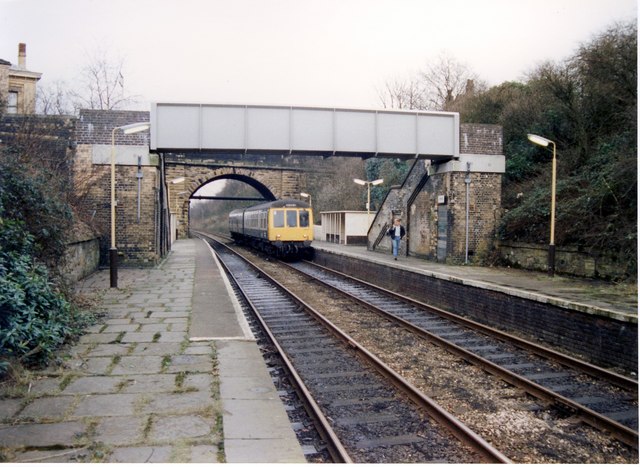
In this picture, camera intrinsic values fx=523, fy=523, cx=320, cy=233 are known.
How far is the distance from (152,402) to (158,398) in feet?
0.36

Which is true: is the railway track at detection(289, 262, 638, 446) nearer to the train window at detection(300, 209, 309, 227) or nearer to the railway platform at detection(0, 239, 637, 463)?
the railway platform at detection(0, 239, 637, 463)

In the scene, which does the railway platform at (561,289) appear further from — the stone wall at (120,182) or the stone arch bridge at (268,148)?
the stone wall at (120,182)

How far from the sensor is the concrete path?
11.7 feet

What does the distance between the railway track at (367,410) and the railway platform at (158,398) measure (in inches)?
20.4

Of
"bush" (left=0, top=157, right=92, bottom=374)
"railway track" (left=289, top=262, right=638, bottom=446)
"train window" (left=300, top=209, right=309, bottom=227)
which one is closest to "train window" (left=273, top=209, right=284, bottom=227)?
"train window" (left=300, top=209, right=309, bottom=227)

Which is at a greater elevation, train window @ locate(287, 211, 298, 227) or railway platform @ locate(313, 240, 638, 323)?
train window @ locate(287, 211, 298, 227)

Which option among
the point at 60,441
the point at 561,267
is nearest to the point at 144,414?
the point at 60,441

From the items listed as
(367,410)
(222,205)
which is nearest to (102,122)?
(367,410)

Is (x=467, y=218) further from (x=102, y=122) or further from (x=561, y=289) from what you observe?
(x=102, y=122)

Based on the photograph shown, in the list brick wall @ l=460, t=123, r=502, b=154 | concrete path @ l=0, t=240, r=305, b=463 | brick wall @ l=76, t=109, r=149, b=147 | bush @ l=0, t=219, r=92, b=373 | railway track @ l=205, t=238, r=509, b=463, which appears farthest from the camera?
brick wall @ l=460, t=123, r=502, b=154

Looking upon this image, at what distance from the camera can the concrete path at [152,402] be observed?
11.7 feet

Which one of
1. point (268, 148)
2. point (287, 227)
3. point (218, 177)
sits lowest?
point (287, 227)

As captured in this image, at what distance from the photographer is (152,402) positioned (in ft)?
14.9

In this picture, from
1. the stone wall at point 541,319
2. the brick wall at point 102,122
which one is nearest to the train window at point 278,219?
the brick wall at point 102,122
